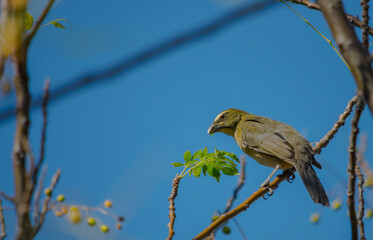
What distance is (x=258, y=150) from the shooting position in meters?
6.36

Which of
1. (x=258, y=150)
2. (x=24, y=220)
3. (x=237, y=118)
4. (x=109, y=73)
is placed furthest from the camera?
(x=237, y=118)

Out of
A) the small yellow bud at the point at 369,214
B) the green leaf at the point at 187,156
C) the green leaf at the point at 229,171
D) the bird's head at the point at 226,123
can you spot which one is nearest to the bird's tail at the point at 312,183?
the small yellow bud at the point at 369,214

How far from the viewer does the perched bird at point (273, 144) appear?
18.1 ft

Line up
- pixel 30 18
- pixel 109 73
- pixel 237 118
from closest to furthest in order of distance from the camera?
pixel 109 73 → pixel 30 18 → pixel 237 118

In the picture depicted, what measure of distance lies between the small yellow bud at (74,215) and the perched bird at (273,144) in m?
2.38

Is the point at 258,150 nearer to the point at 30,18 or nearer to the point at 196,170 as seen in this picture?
the point at 196,170

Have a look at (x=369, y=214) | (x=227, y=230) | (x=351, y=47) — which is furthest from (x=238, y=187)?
(x=351, y=47)

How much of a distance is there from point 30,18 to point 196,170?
204cm

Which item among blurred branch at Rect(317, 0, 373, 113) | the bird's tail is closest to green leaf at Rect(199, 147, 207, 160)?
the bird's tail

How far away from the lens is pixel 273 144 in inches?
244

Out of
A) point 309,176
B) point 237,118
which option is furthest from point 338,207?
point 237,118

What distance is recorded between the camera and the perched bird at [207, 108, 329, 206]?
5504 millimetres

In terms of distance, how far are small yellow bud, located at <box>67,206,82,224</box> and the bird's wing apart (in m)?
3.27

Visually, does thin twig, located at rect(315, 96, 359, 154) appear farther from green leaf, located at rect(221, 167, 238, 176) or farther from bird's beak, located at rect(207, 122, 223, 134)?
bird's beak, located at rect(207, 122, 223, 134)
